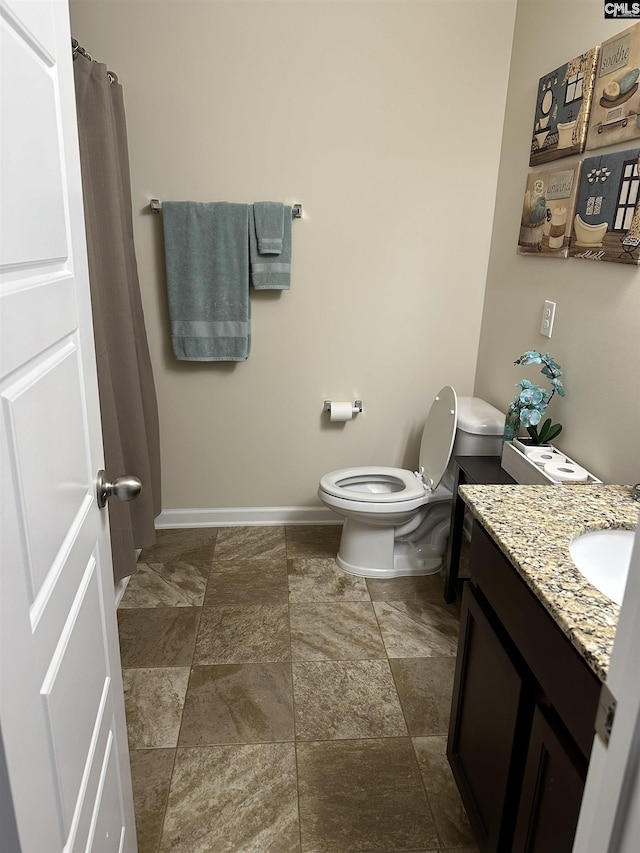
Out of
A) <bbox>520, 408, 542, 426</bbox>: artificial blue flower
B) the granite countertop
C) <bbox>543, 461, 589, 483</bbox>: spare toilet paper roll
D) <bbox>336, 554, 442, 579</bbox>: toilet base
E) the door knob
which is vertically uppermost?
the door knob

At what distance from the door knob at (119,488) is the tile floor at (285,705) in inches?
38.9

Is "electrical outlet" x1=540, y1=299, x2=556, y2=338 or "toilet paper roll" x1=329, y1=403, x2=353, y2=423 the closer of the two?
"electrical outlet" x1=540, y1=299, x2=556, y2=338

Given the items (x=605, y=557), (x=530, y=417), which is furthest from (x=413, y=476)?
(x=605, y=557)

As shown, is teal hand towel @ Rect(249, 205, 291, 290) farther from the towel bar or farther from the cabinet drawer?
the cabinet drawer

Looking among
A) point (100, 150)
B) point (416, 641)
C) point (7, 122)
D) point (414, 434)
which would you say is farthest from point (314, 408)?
point (7, 122)

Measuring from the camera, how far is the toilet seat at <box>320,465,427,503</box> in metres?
2.54

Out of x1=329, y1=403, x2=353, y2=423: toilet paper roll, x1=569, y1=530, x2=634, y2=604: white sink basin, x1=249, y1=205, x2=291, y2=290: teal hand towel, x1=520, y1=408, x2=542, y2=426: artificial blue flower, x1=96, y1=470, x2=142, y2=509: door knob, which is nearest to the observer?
x1=96, y1=470, x2=142, y2=509: door knob

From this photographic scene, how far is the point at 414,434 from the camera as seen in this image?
3.06 metres

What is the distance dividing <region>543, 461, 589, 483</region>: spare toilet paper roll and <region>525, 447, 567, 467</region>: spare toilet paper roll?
0.11 feet

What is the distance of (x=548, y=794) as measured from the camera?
1046mm

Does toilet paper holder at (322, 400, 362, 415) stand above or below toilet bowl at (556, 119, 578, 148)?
below

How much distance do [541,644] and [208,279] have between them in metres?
2.08

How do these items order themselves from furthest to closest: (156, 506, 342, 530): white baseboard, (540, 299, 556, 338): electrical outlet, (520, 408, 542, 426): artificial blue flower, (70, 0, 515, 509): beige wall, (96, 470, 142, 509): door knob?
1. (156, 506, 342, 530): white baseboard
2. (70, 0, 515, 509): beige wall
3. (540, 299, 556, 338): electrical outlet
4. (520, 408, 542, 426): artificial blue flower
5. (96, 470, 142, 509): door knob

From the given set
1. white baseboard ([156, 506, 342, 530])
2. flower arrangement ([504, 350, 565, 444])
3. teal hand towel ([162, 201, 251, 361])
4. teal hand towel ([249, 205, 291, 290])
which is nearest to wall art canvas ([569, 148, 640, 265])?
flower arrangement ([504, 350, 565, 444])
